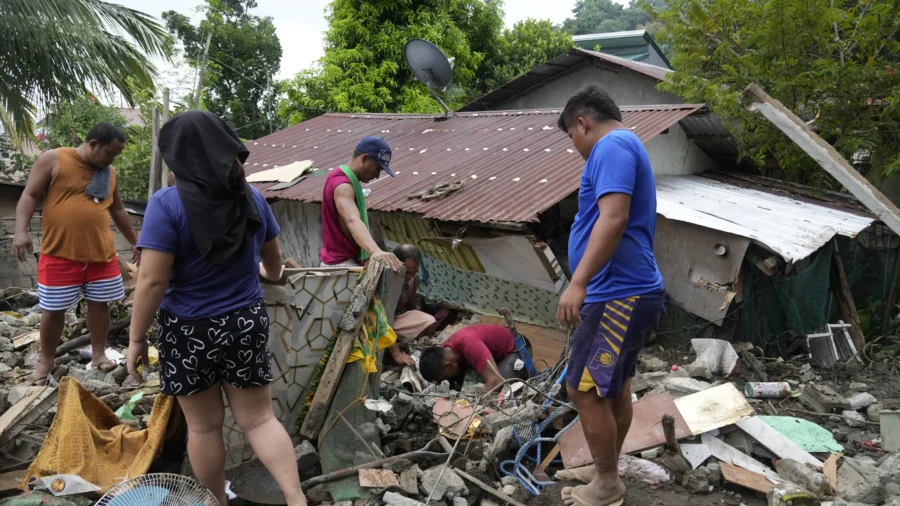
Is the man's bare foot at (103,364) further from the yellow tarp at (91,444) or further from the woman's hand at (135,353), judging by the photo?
the woman's hand at (135,353)

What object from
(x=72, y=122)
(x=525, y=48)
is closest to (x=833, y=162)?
(x=525, y=48)

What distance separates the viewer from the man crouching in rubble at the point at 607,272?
2.54 meters

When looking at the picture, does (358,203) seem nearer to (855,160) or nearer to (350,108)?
(855,160)

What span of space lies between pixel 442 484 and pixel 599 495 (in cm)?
79

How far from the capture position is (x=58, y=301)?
4312 mm

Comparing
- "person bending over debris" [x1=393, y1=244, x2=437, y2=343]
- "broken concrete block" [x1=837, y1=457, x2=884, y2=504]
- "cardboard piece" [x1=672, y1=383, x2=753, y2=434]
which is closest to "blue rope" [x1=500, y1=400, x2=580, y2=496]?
"cardboard piece" [x1=672, y1=383, x2=753, y2=434]

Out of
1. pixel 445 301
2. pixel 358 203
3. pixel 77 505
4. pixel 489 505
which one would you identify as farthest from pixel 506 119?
pixel 77 505

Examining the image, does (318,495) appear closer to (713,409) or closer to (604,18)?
(713,409)

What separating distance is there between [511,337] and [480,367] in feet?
1.81

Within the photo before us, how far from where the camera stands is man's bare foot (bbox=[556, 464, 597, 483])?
127 inches

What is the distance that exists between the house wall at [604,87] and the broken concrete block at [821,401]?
27.9 ft

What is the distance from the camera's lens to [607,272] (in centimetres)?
271

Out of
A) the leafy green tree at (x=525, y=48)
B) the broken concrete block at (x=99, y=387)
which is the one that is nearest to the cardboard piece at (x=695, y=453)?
the broken concrete block at (x=99, y=387)

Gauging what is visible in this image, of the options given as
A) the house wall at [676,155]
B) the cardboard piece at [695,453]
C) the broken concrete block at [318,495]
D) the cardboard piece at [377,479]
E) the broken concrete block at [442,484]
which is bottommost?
the cardboard piece at [695,453]
